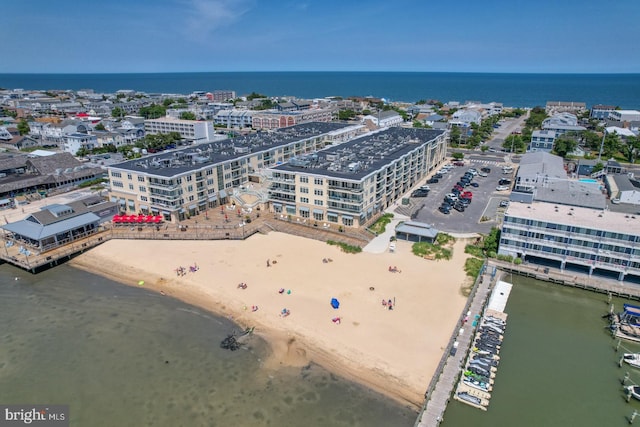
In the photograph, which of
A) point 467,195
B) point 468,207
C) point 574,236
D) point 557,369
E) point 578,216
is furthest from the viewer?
point 467,195

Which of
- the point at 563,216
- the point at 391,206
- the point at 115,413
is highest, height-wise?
the point at 563,216

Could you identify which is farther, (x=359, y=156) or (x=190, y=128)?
(x=190, y=128)

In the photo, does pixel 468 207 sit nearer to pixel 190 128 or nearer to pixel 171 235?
pixel 171 235

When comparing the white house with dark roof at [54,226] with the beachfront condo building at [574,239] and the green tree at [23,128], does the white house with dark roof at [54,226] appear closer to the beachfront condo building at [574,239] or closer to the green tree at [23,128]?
the beachfront condo building at [574,239]

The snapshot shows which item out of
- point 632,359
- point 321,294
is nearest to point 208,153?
point 321,294

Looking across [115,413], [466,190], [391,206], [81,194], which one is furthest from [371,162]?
[81,194]

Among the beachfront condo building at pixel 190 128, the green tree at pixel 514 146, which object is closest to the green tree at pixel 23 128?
the beachfront condo building at pixel 190 128

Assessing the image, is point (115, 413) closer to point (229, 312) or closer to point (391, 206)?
point (229, 312)
